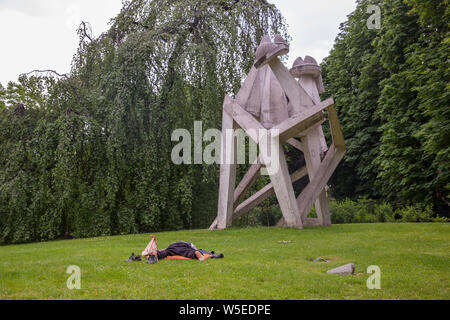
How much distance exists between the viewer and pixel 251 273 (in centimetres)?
499

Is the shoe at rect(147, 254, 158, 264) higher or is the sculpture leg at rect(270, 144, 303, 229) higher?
the sculpture leg at rect(270, 144, 303, 229)

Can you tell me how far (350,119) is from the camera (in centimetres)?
2047

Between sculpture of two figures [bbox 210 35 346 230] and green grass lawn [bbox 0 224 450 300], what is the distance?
2.52 meters

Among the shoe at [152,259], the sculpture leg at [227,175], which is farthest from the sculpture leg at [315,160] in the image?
the shoe at [152,259]

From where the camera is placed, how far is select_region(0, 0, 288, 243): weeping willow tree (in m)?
11.4

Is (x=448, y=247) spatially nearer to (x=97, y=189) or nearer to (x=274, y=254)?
(x=274, y=254)

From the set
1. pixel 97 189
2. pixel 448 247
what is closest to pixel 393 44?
pixel 448 247

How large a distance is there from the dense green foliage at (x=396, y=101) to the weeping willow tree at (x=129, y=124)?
618cm

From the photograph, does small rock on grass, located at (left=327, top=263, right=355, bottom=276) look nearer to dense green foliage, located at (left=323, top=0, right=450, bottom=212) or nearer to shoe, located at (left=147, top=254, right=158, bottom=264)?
shoe, located at (left=147, top=254, right=158, bottom=264)

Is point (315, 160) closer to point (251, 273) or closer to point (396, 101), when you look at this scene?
point (251, 273)

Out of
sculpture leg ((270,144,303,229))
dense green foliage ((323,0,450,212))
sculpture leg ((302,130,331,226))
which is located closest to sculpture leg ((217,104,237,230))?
sculpture leg ((270,144,303,229))

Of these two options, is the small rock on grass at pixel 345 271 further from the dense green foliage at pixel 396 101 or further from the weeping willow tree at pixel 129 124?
the dense green foliage at pixel 396 101

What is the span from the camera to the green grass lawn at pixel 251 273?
13.5 ft

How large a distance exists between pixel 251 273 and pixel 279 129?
5.76 meters
